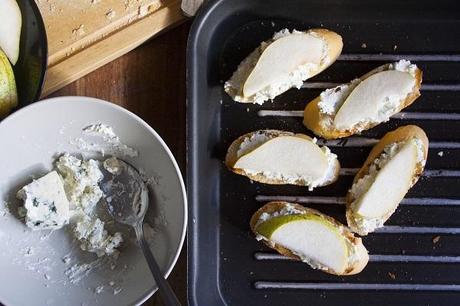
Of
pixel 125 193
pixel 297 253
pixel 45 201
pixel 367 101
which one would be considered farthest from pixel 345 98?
pixel 45 201

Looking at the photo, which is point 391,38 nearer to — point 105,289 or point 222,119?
point 222,119

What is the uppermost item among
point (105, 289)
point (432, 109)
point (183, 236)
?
point (432, 109)

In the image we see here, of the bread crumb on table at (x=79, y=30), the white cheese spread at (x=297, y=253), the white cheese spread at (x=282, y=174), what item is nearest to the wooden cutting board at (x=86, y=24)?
the bread crumb on table at (x=79, y=30)

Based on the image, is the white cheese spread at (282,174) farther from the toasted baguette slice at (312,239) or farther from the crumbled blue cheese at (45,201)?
the crumbled blue cheese at (45,201)

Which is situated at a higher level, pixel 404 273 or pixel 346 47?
pixel 346 47

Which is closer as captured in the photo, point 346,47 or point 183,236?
point 183,236

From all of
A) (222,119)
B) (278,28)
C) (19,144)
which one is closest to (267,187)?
(222,119)
